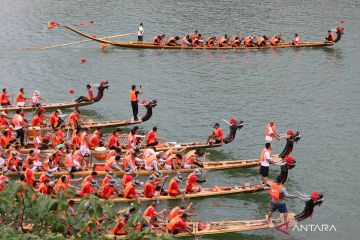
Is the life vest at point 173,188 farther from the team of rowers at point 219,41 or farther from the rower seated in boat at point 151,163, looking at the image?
the team of rowers at point 219,41

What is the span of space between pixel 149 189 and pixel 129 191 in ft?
2.25

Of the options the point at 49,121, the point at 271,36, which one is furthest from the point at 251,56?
the point at 49,121

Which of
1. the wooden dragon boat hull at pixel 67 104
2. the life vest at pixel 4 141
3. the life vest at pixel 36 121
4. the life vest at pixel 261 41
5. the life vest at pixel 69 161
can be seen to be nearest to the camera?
the life vest at pixel 69 161

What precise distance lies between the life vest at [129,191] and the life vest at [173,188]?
1244mm

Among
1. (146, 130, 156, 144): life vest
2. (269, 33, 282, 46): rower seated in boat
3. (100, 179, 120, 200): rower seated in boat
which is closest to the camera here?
(100, 179, 120, 200): rower seated in boat

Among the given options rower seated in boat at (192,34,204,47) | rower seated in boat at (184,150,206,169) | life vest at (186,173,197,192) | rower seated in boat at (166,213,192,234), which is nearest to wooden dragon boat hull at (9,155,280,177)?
rower seated in boat at (184,150,206,169)

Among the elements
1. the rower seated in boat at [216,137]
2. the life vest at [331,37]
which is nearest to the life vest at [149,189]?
the rower seated in boat at [216,137]

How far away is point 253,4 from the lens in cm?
5388

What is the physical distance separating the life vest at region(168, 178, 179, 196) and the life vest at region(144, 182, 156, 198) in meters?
0.56

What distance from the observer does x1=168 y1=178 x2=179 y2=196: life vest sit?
22.1m

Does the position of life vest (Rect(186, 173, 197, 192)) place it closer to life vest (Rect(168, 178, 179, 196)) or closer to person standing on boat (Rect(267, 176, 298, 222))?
life vest (Rect(168, 178, 179, 196))

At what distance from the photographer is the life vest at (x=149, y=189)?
72.0ft

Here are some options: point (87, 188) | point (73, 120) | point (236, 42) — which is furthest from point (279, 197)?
point (236, 42)

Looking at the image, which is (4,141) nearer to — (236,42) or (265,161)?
(265,161)
